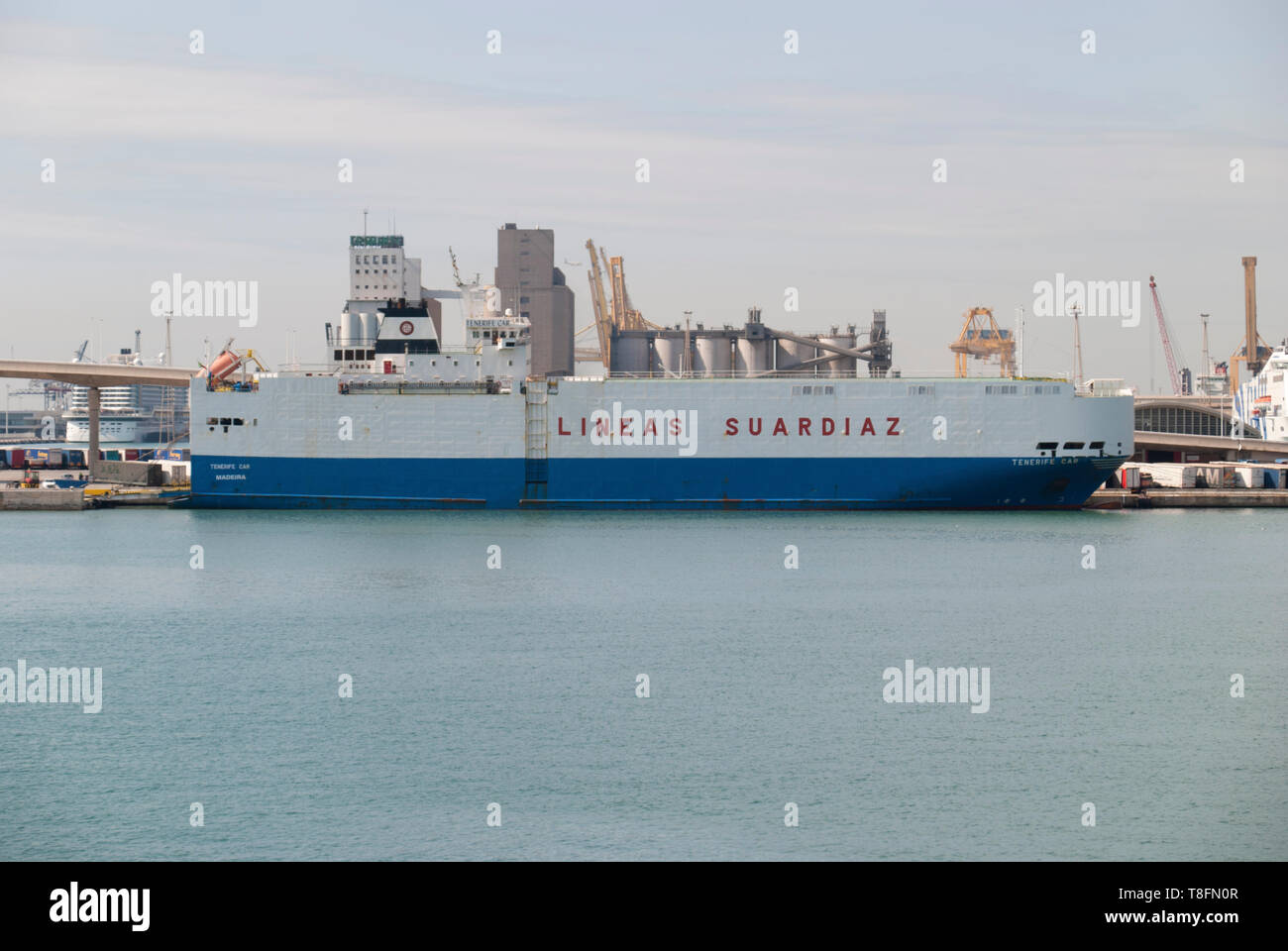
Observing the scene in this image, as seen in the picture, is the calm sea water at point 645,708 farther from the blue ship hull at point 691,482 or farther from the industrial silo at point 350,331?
the industrial silo at point 350,331

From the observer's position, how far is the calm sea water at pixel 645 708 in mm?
13461

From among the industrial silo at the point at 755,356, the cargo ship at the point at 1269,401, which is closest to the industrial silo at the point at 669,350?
the industrial silo at the point at 755,356

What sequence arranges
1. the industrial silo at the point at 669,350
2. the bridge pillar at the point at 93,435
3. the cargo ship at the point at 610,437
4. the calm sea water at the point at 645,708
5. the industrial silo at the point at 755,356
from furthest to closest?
the industrial silo at the point at 669,350 → the industrial silo at the point at 755,356 → the bridge pillar at the point at 93,435 → the cargo ship at the point at 610,437 → the calm sea water at the point at 645,708

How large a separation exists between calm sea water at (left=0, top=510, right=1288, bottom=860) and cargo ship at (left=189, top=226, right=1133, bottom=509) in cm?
1037

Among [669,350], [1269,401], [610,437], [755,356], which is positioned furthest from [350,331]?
[1269,401]

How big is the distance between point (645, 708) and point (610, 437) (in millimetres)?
27405

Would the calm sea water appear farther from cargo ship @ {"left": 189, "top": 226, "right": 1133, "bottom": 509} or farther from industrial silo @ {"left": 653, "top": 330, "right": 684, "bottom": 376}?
industrial silo @ {"left": 653, "top": 330, "right": 684, "bottom": 376}

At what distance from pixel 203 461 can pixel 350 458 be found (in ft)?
18.2

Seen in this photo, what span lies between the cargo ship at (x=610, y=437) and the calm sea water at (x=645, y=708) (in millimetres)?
10369

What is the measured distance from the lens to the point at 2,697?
19.0m

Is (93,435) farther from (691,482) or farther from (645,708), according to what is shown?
(645,708)

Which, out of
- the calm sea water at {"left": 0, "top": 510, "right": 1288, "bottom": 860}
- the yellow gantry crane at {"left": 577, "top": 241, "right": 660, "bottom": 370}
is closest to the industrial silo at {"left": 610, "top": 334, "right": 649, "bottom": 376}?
the yellow gantry crane at {"left": 577, "top": 241, "right": 660, "bottom": 370}

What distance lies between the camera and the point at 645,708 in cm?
1794
